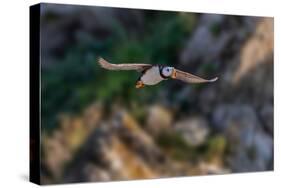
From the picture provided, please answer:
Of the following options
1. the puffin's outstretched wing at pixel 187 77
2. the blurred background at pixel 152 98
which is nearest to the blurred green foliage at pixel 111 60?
the blurred background at pixel 152 98

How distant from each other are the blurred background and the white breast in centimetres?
7

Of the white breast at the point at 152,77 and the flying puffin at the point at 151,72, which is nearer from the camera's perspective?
the flying puffin at the point at 151,72

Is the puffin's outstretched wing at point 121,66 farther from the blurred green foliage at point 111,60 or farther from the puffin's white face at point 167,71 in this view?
the puffin's white face at point 167,71

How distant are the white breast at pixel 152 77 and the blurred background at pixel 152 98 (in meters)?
0.07

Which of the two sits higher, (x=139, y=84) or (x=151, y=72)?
(x=151, y=72)

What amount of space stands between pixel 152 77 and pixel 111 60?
54cm

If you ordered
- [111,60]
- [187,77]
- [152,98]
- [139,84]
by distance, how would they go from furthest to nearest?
[187,77] < [152,98] < [139,84] < [111,60]

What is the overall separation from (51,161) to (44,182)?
228 mm

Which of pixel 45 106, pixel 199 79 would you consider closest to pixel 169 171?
pixel 199 79

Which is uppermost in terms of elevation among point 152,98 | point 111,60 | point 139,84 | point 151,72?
point 111,60

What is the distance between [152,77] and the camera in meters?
9.28

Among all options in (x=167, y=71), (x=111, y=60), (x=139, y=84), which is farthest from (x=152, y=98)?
(x=111, y=60)

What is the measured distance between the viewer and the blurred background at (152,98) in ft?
28.8

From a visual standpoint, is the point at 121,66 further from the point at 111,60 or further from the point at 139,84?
the point at 139,84
